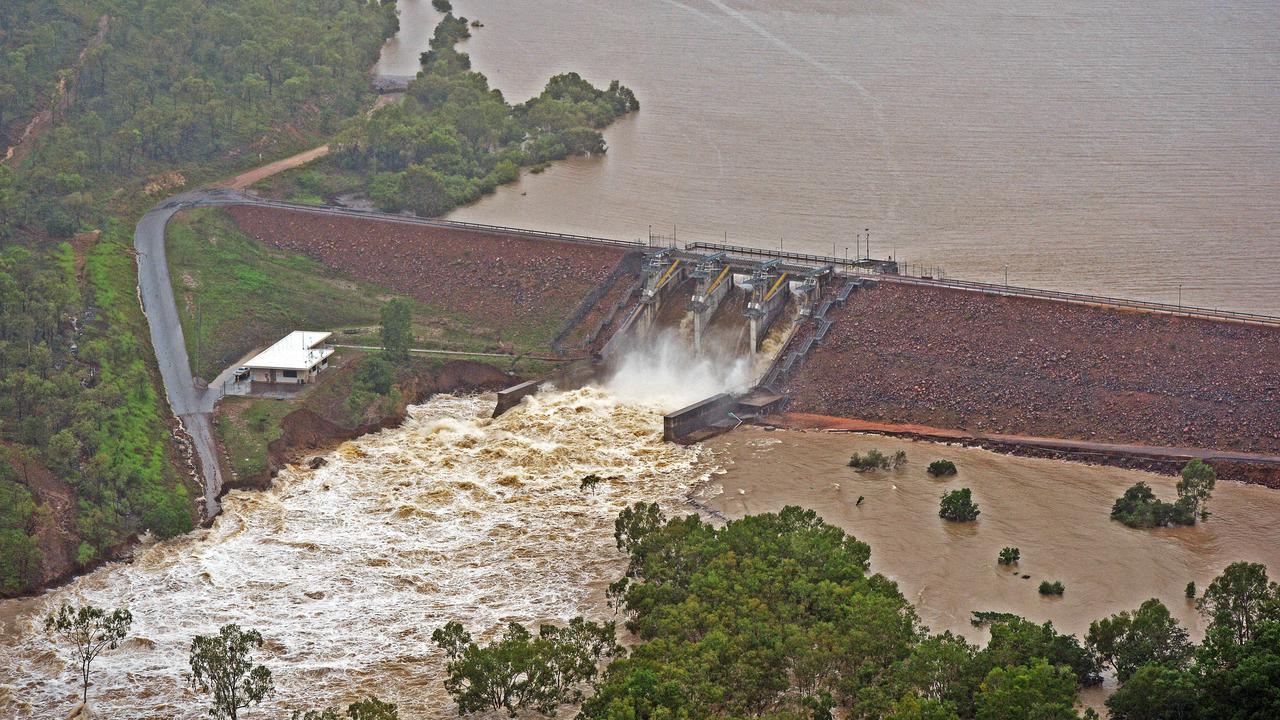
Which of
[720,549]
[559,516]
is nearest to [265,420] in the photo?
[559,516]

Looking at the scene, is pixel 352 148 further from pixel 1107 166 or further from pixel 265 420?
pixel 1107 166

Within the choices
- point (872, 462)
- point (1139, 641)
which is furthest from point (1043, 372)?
point (1139, 641)

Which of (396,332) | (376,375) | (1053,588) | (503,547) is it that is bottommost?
(1053,588)

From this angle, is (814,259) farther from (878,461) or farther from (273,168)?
(273,168)

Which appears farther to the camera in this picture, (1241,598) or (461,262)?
(461,262)

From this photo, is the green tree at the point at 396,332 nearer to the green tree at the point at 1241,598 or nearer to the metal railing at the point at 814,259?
the metal railing at the point at 814,259

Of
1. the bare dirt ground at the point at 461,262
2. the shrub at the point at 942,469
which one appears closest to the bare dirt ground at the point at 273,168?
the bare dirt ground at the point at 461,262
